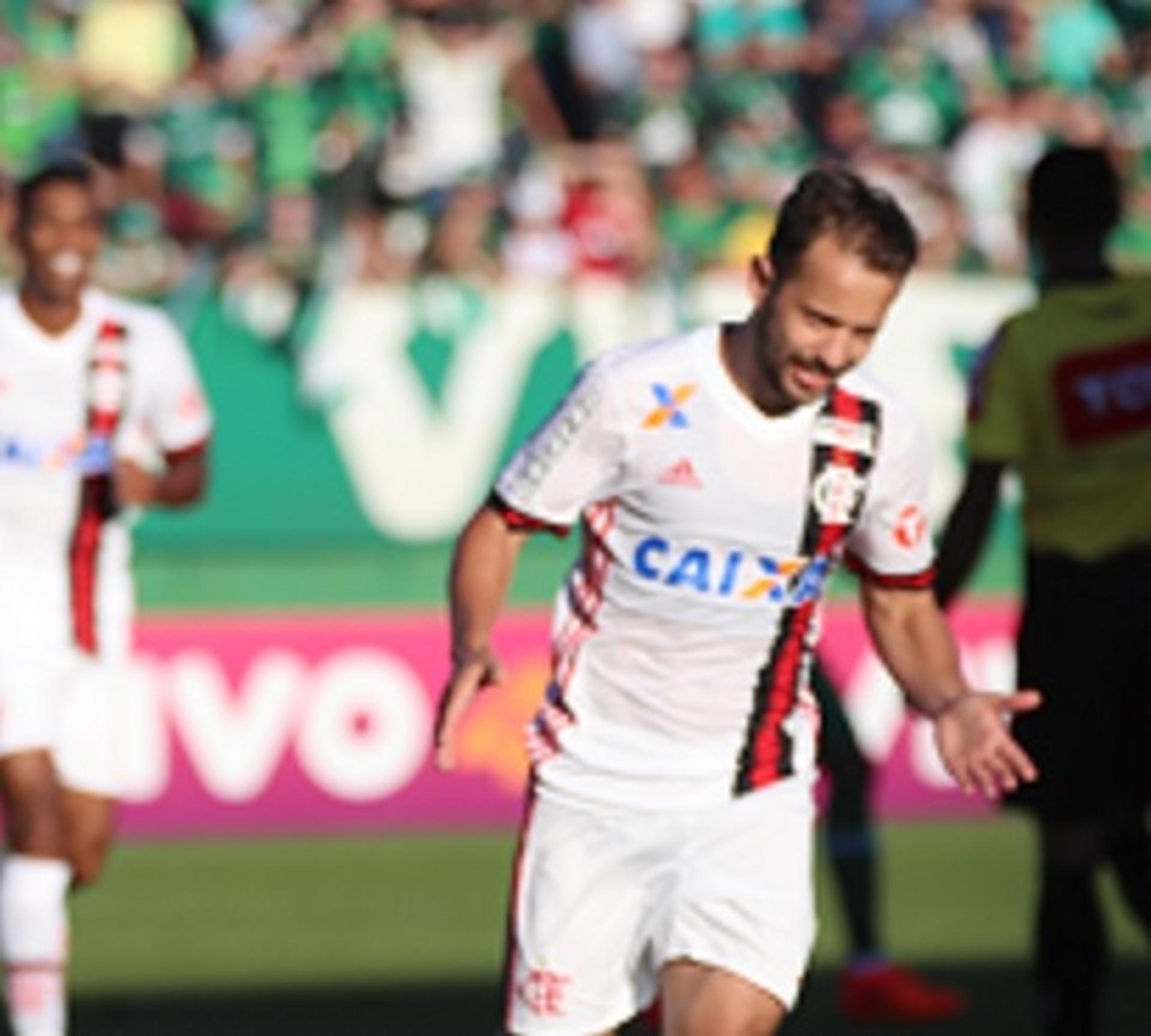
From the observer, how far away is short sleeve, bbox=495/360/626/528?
540cm

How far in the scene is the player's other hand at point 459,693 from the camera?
5.16m

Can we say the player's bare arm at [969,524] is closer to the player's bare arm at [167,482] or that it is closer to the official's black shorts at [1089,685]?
the official's black shorts at [1089,685]

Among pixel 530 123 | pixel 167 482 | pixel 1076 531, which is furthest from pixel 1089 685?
pixel 530 123

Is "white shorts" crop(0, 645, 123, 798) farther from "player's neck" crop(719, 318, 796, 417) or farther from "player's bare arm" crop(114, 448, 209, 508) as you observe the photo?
"player's neck" crop(719, 318, 796, 417)

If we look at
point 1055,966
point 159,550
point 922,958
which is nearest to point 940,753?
point 1055,966

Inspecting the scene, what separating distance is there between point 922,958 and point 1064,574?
9.73 feet

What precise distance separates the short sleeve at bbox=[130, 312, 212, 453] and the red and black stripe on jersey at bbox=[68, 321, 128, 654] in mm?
44

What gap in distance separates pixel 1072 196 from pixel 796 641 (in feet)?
6.72

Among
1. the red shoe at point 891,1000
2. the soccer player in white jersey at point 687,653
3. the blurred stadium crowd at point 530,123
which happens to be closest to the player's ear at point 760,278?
the soccer player in white jersey at point 687,653

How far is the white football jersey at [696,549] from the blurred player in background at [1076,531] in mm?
1682

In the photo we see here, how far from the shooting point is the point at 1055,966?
7266 mm

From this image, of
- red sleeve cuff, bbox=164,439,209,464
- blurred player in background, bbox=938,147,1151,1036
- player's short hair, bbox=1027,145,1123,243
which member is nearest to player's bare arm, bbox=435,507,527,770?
blurred player in background, bbox=938,147,1151,1036

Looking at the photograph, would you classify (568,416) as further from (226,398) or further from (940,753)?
Answer: (226,398)

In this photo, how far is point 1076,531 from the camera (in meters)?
7.43
